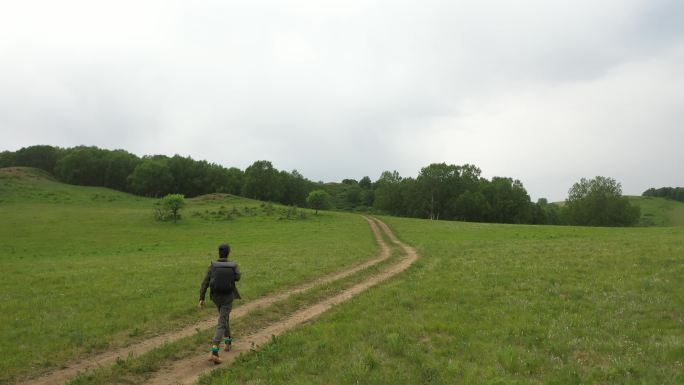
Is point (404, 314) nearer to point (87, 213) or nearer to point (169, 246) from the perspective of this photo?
point (169, 246)

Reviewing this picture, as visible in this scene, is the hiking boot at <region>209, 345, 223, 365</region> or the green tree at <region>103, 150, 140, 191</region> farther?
the green tree at <region>103, 150, 140, 191</region>

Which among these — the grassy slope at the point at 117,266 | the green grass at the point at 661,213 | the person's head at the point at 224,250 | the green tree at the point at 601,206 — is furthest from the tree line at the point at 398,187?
the person's head at the point at 224,250

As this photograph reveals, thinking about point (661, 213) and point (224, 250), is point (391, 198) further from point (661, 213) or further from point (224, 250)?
point (224, 250)

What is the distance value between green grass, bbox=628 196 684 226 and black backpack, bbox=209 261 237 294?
171 meters

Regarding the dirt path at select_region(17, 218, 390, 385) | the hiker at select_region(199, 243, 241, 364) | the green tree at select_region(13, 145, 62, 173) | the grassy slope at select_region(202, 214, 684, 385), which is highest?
the green tree at select_region(13, 145, 62, 173)

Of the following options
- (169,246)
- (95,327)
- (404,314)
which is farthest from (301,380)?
(169,246)

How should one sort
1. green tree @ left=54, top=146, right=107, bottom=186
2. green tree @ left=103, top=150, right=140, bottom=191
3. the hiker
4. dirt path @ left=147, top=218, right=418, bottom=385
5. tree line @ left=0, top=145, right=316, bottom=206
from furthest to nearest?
green tree @ left=103, top=150, right=140, bottom=191
green tree @ left=54, top=146, right=107, bottom=186
tree line @ left=0, top=145, right=316, bottom=206
the hiker
dirt path @ left=147, top=218, right=418, bottom=385

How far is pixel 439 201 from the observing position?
127438 millimetres

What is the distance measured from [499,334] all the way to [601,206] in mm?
122367

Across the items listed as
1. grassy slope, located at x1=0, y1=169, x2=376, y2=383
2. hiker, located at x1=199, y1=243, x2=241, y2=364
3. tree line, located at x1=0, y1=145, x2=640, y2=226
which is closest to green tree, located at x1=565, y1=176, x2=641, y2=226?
tree line, located at x1=0, y1=145, x2=640, y2=226

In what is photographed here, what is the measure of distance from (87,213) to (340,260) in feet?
203

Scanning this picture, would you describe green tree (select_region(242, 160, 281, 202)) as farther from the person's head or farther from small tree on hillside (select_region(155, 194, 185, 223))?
the person's head

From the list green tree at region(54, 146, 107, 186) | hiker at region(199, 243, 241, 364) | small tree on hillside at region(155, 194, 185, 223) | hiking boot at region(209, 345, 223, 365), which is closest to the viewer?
hiking boot at region(209, 345, 223, 365)

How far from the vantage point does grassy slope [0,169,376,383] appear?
14.9m
